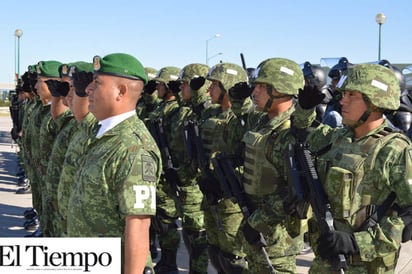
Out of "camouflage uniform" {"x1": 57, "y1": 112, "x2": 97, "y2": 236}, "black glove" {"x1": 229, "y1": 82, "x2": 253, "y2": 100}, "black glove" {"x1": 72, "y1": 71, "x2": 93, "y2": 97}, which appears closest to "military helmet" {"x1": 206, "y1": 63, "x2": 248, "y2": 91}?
"black glove" {"x1": 229, "y1": 82, "x2": 253, "y2": 100}

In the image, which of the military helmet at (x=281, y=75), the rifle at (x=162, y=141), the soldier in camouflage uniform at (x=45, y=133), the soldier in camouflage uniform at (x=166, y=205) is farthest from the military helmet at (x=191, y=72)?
the military helmet at (x=281, y=75)

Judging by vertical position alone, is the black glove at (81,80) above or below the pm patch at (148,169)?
above

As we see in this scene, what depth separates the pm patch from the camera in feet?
7.88

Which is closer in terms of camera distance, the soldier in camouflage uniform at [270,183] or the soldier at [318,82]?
the soldier in camouflage uniform at [270,183]

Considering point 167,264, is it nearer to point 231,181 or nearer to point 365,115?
point 231,181

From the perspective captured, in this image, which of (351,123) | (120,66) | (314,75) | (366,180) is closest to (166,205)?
(314,75)

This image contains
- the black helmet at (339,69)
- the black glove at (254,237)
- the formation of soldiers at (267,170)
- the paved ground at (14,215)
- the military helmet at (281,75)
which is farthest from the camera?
the black helmet at (339,69)

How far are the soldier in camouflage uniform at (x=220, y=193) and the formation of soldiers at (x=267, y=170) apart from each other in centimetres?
1

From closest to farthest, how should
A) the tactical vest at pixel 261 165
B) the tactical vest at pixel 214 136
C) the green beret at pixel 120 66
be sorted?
the green beret at pixel 120 66, the tactical vest at pixel 261 165, the tactical vest at pixel 214 136

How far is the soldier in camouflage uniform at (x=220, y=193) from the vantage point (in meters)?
4.78

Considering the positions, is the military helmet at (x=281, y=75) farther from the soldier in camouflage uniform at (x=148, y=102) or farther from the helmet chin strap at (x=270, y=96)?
the soldier in camouflage uniform at (x=148, y=102)

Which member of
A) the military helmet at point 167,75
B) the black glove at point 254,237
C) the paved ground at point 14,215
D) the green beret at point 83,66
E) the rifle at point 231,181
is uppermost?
the green beret at point 83,66

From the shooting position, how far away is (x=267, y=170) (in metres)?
3.82

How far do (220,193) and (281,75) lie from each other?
126 centimetres
